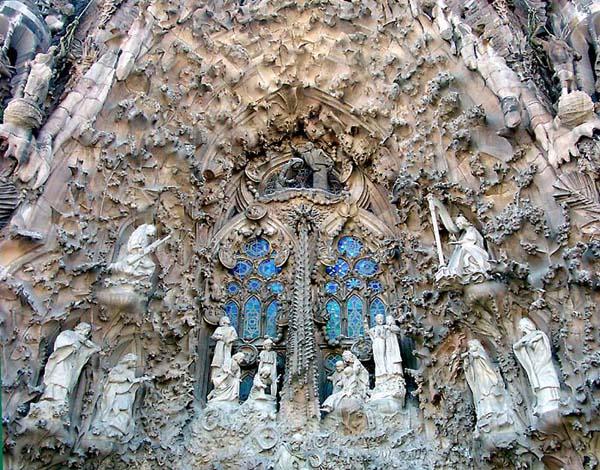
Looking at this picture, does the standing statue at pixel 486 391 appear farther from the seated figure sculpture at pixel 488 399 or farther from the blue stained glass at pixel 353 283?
the blue stained glass at pixel 353 283

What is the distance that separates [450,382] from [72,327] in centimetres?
416

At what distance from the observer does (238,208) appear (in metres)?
10.2

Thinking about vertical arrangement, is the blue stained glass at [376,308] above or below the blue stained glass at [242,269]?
below

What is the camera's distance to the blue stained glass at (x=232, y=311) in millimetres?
8969

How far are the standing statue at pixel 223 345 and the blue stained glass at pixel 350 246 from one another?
2.22 meters

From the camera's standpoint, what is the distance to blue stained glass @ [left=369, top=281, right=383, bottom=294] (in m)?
9.17

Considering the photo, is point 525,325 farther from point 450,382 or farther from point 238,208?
point 238,208

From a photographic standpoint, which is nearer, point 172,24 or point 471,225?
point 471,225

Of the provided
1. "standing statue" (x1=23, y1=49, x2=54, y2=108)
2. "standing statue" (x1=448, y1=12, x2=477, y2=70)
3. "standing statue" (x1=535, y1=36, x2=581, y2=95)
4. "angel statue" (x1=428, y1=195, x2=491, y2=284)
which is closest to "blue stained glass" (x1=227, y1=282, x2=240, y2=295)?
"angel statue" (x1=428, y1=195, x2=491, y2=284)

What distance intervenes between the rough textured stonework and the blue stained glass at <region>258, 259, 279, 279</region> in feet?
0.16

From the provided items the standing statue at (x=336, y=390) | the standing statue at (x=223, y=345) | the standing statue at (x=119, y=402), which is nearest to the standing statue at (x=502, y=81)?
the standing statue at (x=336, y=390)

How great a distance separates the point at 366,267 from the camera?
31.1 ft

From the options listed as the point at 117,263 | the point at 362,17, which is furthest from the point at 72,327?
the point at 362,17

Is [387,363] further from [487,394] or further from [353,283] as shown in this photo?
[353,283]
